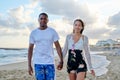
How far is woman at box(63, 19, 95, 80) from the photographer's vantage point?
5.56 m

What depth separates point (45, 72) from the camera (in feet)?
17.3

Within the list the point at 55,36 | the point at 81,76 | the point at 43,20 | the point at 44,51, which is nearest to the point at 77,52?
the point at 81,76

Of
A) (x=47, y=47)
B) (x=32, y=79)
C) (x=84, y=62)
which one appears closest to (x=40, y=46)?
(x=47, y=47)

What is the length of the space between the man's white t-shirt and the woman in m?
0.49

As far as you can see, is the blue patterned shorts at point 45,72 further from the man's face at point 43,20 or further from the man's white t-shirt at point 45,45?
the man's face at point 43,20

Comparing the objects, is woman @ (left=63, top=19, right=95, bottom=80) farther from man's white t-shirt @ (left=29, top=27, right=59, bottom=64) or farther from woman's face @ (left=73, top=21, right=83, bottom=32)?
man's white t-shirt @ (left=29, top=27, right=59, bottom=64)

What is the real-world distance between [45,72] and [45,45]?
49 centimetres

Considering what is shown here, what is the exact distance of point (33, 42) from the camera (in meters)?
5.43

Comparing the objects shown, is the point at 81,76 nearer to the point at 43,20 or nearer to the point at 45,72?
the point at 45,72

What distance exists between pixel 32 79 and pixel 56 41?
20.3ft

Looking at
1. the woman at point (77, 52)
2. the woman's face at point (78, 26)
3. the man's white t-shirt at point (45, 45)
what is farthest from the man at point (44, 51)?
the woman's face at point (78, 26)

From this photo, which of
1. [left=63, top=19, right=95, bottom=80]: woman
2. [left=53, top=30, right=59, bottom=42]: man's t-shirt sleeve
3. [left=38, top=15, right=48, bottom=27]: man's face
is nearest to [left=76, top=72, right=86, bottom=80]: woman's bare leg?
[left=63, top=19, right=95, bottom=80]: woman

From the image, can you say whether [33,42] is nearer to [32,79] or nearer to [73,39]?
[73,39]

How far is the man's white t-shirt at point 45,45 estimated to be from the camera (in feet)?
17.2
